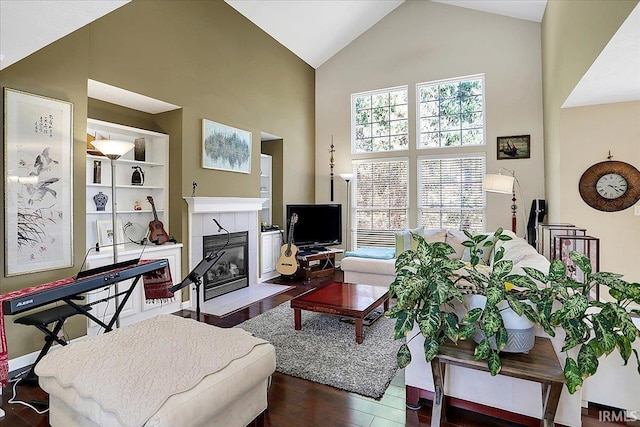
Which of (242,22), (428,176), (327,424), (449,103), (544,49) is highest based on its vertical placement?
(242,22)

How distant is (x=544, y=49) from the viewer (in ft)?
16.6

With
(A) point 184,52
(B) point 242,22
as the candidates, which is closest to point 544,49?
(B) point 242,22

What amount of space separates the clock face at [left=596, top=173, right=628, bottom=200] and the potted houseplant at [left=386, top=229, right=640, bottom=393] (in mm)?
2757

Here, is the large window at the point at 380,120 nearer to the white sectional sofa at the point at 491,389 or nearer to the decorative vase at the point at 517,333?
the white sectional sofa at the point at 491,389

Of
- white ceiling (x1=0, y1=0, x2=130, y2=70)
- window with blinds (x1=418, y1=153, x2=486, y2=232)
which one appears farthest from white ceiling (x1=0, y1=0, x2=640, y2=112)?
window with blinds (x1=418, y1=153, x2=486, y2=232)

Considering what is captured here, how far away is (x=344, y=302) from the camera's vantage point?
338 centimetres

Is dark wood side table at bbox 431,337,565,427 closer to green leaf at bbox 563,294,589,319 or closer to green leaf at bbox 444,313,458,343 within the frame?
green leaf at bbox 444,313,458,343

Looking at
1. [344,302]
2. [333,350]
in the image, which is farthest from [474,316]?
[344,302]

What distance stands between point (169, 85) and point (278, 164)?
2.58m

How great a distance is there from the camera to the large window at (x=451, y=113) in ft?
19.1

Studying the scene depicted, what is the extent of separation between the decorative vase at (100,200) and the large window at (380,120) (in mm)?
4539

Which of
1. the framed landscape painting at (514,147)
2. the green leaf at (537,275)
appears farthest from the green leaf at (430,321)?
the framed landscape painting at (514,147)

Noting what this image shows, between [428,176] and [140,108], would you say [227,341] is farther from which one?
[428,176]

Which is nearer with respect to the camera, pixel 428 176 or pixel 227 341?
pixel 227 341
